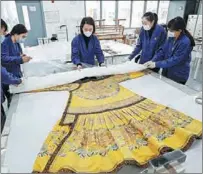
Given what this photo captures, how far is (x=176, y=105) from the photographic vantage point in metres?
1.21

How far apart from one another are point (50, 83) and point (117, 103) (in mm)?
606

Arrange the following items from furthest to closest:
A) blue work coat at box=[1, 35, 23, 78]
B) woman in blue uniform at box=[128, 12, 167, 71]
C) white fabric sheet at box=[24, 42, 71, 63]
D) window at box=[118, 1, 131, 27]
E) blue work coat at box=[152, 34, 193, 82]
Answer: window at box=[118, 1, 131, 27], white fabric sheet at box=[24, 42, 71, 63], woman in blue uniform at box=[128, 12, 167, 71], blue work coat at box=[1, 35, 23, 78], blue work coat at box=[152, 34, 193, 82]

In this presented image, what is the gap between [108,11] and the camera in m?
5.71

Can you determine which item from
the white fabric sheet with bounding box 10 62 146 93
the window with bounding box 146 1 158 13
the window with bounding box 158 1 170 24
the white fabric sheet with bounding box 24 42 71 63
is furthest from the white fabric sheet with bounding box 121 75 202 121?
the window with bounding box 158 1 170 24

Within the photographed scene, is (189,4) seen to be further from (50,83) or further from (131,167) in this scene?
(131,167)

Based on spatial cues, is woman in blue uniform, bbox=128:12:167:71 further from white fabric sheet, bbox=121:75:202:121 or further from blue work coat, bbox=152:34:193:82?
white fabric sheet, bbox=121:75:202:121

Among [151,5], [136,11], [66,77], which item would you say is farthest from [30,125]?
[151,5]

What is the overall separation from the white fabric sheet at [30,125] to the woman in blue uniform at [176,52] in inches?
36.9

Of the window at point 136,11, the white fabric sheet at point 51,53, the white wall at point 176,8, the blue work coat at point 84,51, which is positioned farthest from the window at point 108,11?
the blue work coat at point 84,51

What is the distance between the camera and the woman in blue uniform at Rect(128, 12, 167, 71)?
178cm

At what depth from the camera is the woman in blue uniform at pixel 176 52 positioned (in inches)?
60.2

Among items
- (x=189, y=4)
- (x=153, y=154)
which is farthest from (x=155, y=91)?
(x=189, y=4)

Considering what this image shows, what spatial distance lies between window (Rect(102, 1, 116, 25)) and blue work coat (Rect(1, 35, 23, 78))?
14.1 feet

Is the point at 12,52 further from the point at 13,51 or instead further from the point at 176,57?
the point at 176,57
